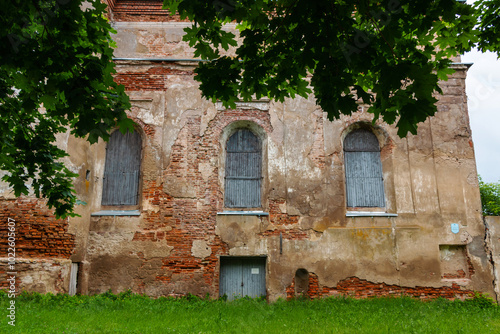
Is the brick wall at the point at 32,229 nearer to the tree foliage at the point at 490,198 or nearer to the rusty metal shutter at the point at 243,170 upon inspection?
the rusty metal shutter at the point at 243,170

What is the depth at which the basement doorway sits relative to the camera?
30.5 feet

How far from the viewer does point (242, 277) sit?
370 inches

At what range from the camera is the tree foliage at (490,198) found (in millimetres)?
18875

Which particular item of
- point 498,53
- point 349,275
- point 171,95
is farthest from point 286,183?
point 498,53

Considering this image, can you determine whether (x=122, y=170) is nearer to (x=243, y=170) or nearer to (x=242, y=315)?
(x=243, y=170)

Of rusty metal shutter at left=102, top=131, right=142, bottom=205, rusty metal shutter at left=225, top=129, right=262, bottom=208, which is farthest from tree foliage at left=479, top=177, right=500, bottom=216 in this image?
rusty metal shutter at left=102, top=131, right=142, bottom=205

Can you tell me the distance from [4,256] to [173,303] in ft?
11.5

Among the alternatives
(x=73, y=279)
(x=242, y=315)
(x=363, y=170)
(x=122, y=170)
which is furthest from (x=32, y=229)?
(x=363, y=170)

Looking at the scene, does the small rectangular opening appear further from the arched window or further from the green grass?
the arched window

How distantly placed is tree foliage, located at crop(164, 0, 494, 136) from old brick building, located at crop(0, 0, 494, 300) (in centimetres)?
607

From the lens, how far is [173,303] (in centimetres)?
825

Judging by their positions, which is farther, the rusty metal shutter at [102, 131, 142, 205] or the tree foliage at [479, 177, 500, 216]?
the tree foliage at [479, 177, 500, 216]

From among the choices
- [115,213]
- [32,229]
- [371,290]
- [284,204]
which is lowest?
[371,290]

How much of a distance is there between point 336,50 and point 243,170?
7224 mm
